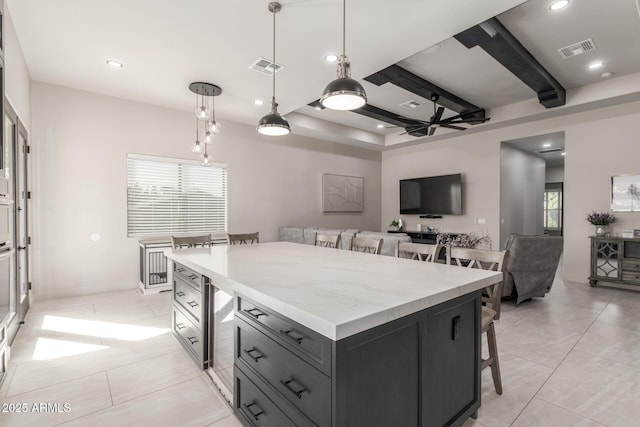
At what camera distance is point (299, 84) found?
4273 mm

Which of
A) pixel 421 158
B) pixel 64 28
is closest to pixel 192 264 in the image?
pixel 64 28

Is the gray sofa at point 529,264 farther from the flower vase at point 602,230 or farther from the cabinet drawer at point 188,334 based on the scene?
the cabinet drawer at point 188,334

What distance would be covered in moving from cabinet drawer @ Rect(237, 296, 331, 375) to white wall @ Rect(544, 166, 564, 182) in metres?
12.5

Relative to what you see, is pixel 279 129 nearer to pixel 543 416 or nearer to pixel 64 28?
pixel 64 28

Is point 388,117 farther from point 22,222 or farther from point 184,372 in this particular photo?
point 22,222

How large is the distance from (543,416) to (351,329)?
1711 mm

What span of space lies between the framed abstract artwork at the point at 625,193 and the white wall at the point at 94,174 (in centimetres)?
627

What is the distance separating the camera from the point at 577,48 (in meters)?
3.76

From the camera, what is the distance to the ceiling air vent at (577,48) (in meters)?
3.66

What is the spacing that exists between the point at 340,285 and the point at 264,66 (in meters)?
3.22

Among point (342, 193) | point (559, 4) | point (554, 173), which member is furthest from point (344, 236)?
point (554, 173)

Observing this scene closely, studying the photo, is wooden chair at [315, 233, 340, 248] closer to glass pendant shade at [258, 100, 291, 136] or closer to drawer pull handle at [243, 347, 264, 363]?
glass pendant shade at [258, 100, 291, 136]

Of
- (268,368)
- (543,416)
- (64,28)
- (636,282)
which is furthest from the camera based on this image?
(636,282)

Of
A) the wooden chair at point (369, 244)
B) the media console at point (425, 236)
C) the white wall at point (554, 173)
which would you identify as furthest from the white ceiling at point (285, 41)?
the white wall at point (554, 173)
